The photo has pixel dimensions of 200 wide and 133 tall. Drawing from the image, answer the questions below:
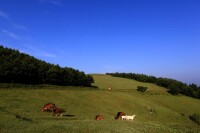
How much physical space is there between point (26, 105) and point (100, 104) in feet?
66.1

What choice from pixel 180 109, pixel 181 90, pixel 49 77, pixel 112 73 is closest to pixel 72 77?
pixel 49 77

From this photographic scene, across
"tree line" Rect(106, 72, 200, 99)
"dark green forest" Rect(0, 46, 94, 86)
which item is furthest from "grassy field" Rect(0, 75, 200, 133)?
"tree line" Rect(106, 72, 200, 99)

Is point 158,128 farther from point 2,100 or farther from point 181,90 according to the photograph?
point 181,90

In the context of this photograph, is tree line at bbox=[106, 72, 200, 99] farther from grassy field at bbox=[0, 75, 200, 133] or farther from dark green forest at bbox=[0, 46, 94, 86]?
dark green forest at bbox=[0, 46, 94, 86]

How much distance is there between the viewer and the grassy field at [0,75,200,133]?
23438mm

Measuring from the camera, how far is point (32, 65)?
7512cm

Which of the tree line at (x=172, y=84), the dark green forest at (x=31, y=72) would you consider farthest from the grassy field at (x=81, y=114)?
the tree line at (x=172, y=84)

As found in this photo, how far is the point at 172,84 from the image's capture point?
407 ft

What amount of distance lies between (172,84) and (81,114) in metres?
88.4

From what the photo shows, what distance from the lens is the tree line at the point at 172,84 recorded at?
11936 cm

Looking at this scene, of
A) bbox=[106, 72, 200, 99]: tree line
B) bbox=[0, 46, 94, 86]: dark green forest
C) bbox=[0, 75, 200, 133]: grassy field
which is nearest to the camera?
bbox=[0, 75, 200, 133]: grassy field

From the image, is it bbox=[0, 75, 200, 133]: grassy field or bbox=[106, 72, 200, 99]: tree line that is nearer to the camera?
bbox=[0, 75, 200, 133]: grassy field

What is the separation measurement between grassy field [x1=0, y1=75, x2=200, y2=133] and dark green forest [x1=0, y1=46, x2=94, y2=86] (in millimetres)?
5924

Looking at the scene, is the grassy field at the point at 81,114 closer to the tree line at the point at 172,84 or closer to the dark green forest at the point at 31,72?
the dark green forest at the point at 31,72
